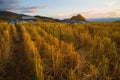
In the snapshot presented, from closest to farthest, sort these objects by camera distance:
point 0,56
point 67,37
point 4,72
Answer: point 4,72 → point 0,56 → point 67,37

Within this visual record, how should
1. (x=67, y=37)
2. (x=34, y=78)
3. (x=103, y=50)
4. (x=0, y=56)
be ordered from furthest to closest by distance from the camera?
(x=67, y=37) → (x=103, y=50) → (x=0, y=56) → (x=34, y=78)

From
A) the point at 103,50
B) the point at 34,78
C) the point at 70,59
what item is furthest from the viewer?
the point at 103,50

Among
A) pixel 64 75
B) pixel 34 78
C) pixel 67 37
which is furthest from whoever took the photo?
pixel 67 37

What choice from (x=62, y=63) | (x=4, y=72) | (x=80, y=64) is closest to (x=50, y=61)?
(x=62, y=63)

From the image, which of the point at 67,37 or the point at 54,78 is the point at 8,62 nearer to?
the point at 54,78

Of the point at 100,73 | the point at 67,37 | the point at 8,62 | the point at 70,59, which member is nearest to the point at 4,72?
the point at 8,62

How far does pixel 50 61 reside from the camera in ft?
12.7

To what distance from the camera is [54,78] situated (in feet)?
10.6

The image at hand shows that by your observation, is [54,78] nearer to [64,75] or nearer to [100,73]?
[64,75]

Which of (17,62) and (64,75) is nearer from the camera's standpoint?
(64,75)

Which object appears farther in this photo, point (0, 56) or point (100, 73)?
point (0, 56)

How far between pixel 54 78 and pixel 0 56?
58.2 inches

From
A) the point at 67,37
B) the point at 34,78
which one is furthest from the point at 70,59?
the point at 67,37

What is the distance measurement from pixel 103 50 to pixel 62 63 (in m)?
1.40
